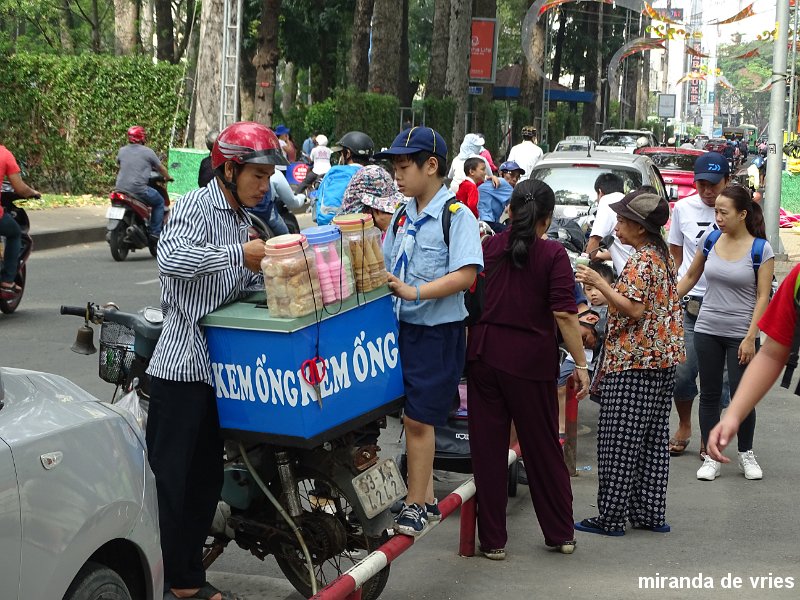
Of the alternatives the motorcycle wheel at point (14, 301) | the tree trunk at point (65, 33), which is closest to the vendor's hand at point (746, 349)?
the motorcycle wheel at point (14, 301)

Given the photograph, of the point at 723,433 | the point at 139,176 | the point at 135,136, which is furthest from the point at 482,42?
the point at 723,433

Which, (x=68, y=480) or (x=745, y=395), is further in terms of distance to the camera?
(x=745, y=395)

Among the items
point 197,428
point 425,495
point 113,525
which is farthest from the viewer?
point 425,495

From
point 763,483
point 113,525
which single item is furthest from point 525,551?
point 113,525

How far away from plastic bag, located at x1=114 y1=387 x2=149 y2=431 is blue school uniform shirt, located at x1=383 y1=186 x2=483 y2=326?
1112mm

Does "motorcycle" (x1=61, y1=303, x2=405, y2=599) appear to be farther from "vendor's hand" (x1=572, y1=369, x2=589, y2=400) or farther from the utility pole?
the utility pole

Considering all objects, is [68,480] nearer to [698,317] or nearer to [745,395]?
[745,395]

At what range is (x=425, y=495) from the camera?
16.2 feet

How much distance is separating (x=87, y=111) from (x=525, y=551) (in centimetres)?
1896

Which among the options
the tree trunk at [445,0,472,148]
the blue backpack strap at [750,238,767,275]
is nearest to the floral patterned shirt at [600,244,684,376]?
the blue backpack strap at [750,238,767,275]

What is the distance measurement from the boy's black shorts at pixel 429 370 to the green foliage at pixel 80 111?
19095 millimetres

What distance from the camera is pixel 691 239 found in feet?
27.0

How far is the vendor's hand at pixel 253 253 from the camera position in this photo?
4191 mm

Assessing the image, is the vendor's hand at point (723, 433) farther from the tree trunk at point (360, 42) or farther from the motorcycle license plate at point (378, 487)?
the tree trunk at point (360, 42)
